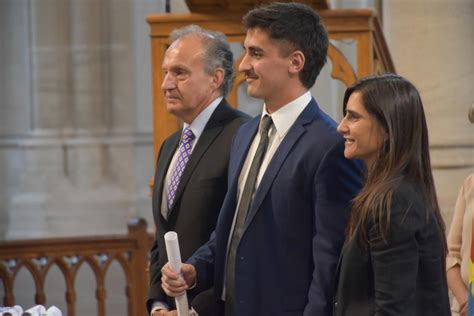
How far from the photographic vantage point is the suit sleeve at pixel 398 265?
10.9 ft

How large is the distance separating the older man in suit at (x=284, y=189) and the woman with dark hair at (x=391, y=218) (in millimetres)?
201

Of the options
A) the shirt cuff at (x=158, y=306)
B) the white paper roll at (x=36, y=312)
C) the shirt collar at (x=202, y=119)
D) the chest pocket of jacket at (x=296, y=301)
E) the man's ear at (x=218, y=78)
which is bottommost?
the shirt cuff at (x=158, y=306)

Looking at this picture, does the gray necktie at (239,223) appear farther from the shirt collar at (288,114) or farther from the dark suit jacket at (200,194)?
the dark suit jacket at (200,194)

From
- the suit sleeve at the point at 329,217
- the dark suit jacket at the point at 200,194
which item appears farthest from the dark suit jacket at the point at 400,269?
the dark suit jacket at the point at 200,194

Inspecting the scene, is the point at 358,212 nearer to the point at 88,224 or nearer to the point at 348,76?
the point at 348,76

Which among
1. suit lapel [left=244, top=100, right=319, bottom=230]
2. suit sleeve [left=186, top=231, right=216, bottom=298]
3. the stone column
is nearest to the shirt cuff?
suit sleeve [left=186, top=231, right=216, bottom=298]

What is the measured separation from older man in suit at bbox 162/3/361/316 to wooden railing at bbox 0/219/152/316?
12.9 ft

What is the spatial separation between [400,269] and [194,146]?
148 cm

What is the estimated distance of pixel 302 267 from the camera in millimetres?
3893

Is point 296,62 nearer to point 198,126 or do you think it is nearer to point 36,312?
point 198,126

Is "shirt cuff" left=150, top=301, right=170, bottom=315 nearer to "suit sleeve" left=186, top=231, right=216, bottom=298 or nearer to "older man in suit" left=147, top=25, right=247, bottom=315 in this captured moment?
"older man in suit" left=147, top=25, right=247, bottom=315

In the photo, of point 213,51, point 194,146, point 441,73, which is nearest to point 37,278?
point 441,73

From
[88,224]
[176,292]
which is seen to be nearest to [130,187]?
[88,224]

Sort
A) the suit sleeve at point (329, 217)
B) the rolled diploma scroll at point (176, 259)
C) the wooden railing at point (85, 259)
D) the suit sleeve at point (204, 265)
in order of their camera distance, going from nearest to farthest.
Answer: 1. the suit sleeve at point (329, 217)
2. the rolled diploma scroll at point (176, 259)
3. the suit sleeve at point (204, 265)
4. the wooden railing at point (85, 259)
